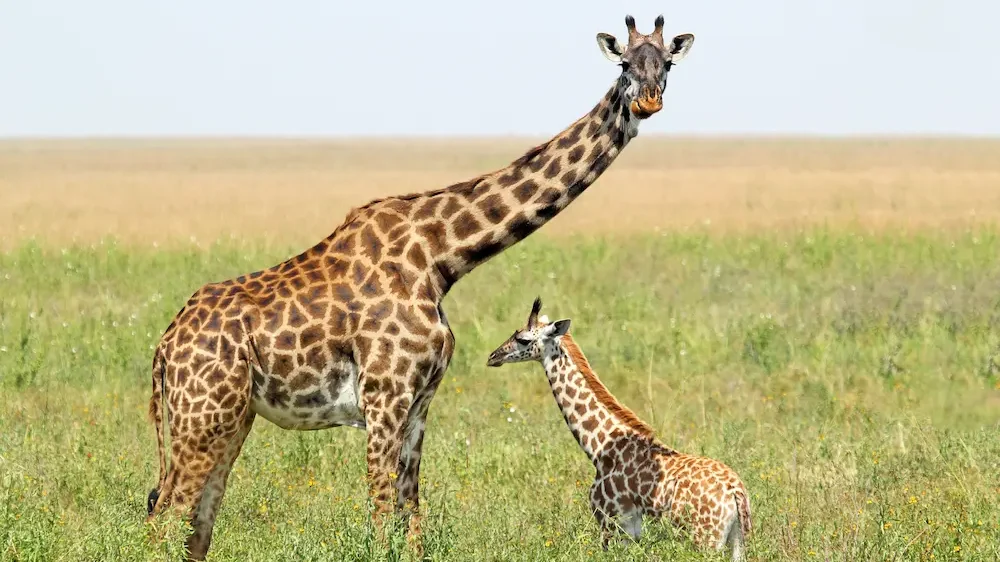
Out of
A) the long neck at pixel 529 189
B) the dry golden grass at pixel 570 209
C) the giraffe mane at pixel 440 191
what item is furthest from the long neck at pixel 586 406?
the dry golden grass at pixel 570 209

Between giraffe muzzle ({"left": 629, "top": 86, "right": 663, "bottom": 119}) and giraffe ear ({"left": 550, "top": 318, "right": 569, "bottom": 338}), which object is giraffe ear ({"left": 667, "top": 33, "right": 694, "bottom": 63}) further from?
giraffe ear ({"left": 550, "top": 318, "right": 569, "bottom": 338})

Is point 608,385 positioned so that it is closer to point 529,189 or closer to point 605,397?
point 605,397

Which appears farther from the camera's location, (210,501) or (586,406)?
(586,406)

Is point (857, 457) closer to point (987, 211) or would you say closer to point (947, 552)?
point (947, 552)

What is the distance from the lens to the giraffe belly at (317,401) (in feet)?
25.7

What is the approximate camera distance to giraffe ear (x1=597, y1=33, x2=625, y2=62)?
26.6 ft

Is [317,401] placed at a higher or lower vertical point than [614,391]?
higher

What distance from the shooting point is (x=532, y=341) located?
10.0 metres

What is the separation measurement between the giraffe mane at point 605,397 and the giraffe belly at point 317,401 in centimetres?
222

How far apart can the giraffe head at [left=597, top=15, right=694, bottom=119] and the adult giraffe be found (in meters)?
0.01

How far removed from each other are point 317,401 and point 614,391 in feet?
24.1

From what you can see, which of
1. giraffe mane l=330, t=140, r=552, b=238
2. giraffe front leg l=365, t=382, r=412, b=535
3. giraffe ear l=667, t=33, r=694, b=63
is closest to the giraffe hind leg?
giraffe front leg l=365, t=382, r=412, b=535

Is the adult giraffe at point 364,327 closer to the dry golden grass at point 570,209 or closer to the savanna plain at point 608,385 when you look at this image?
the savanna plain at point 608,385

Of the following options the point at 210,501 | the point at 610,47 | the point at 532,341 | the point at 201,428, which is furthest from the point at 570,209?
the point at 201,428
